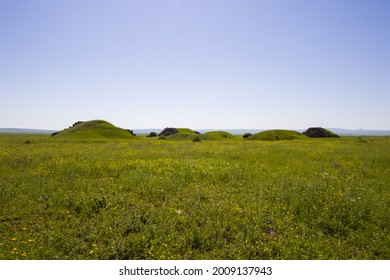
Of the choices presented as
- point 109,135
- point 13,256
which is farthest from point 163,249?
point 109,135

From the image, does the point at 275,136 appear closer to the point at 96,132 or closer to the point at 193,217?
the point at 96,132

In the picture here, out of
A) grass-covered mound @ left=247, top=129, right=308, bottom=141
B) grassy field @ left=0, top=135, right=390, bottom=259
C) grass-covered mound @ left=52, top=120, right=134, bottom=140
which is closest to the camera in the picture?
grassy field @ left=0, top=135, right=390, bottom=259

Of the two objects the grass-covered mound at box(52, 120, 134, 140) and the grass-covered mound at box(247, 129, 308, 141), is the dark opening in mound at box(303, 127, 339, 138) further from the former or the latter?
the grass-covered mound at box(52, 120, 134, 140)

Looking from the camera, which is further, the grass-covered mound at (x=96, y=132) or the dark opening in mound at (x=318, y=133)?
the dark opening in mound at (x=318, y=133)

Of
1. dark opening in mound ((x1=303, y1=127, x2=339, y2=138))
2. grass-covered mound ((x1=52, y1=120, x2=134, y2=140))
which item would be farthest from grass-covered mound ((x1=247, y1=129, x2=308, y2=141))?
grass-covered mound ((x1=52, y1=120, x2=134, y2=140))

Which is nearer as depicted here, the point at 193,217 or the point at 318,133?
the point at 193,217

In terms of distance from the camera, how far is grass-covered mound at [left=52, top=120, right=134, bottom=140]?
68.2 meters

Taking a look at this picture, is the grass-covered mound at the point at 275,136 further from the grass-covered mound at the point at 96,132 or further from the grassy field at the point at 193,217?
the grassy field at the point at 193,217

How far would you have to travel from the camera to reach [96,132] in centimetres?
7369

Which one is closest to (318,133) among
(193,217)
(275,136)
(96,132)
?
(275,136)

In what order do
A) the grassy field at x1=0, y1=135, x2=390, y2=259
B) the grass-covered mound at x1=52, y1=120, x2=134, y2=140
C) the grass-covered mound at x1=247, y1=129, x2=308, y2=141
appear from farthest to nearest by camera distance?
1. the grass-covered mound at x1=247, y1=129, x2=308, y2=141
2. the grass-covered mound at x1=52, y1=120, x2=134, y2=140
3. the grassy field at x1=0, y1=135, x2=390, y2=259

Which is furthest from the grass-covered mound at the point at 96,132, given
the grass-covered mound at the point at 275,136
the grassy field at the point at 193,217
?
the grassy field at the point at 193,217

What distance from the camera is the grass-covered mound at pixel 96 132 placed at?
224 ft

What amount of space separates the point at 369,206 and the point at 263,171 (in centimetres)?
741
